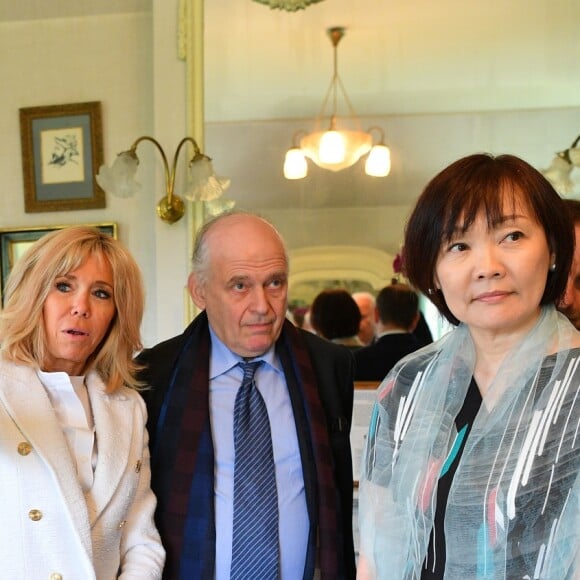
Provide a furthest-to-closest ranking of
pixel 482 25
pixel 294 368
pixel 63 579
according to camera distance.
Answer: pixel 482 25, pixel 294 368, pixel 63 579

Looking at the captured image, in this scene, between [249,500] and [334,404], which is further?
[334,404]

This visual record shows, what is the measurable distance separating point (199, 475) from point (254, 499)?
13cm

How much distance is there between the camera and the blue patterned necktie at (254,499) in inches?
64.1

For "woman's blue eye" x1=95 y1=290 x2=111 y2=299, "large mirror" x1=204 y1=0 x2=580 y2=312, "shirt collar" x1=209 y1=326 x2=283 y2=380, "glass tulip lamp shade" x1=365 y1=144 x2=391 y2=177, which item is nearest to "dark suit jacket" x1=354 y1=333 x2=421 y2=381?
"large mirror" x1=204 y1=0 x2=580 y2=312

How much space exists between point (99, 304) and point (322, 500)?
64 cm

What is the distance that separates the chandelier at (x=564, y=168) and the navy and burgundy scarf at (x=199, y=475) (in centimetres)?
144

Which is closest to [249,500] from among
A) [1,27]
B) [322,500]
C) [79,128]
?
[322,500]

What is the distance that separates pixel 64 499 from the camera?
140 centimetres

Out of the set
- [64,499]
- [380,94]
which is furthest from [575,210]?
[380,94]

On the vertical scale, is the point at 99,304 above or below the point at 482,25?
below

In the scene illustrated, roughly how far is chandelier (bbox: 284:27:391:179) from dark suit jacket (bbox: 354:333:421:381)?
665mm

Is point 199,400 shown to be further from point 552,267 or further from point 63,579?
point 552,267

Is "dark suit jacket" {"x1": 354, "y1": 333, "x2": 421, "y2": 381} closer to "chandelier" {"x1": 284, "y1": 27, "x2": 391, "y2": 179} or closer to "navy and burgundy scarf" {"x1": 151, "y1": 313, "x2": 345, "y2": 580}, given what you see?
"chandelier" {"x1": 284, "y1": 27, "x2": 391, "y2": 179}

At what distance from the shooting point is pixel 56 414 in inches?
60.1
